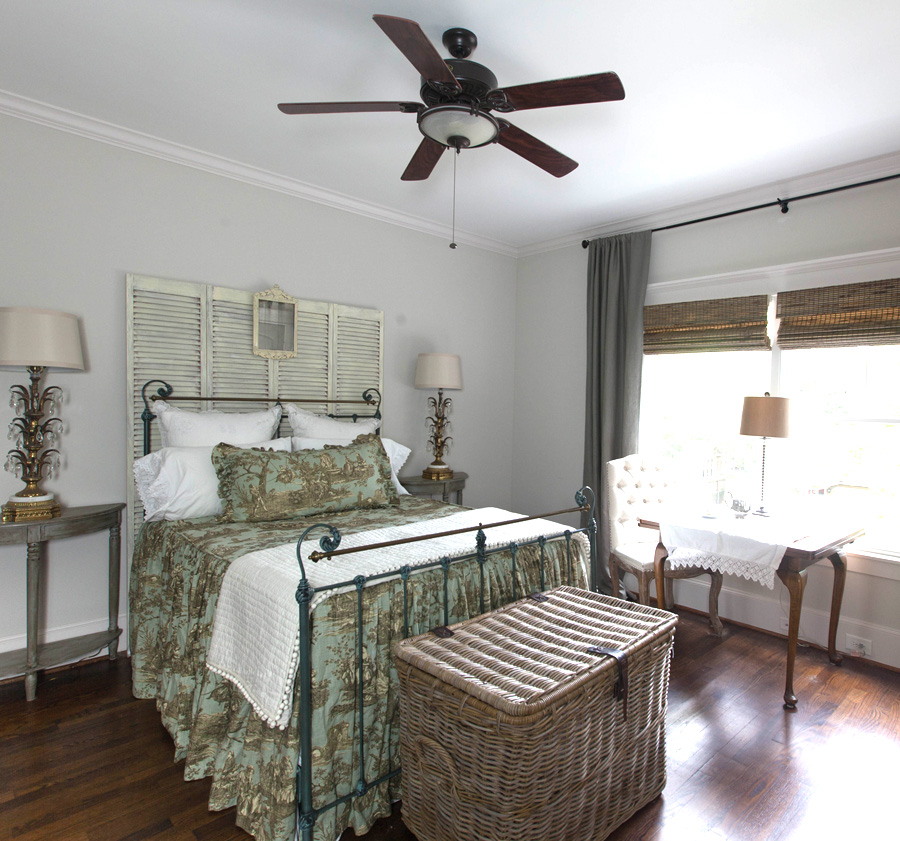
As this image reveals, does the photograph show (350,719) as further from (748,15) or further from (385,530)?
(748,15)

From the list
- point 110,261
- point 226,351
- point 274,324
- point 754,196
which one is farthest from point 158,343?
point 754,196

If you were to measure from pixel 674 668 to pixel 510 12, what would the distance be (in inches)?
121

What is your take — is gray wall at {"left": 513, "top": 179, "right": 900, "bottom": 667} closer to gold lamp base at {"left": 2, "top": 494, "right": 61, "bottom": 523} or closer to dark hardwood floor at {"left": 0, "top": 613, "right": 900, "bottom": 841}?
dark hardwood floor at {"left": 0, "top": 613, "right": 900, "bottom": 841}

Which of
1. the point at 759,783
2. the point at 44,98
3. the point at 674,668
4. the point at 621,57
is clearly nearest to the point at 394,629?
the point at 759,783

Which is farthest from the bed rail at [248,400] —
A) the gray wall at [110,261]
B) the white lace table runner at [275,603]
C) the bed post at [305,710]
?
the bed post at [305,710]

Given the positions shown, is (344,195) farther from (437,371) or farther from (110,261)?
(110,261)

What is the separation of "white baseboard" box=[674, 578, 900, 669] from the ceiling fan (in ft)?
9.76

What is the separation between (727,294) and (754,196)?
1.99 feet

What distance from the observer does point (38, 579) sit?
2.58 metres

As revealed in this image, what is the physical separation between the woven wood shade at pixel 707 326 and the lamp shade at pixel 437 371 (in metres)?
1.40

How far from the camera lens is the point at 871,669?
298cm

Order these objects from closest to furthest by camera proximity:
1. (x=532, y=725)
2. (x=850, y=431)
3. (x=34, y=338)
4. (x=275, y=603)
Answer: (x=532, y=725) < (x=275, y=603) < (x=34, y=338) < (x=850, y=431)

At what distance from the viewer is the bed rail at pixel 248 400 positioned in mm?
3029

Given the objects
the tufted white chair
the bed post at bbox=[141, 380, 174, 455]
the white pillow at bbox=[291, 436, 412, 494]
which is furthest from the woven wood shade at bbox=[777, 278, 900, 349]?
the bed post at bbox=[141, 380, 174, 455]
